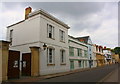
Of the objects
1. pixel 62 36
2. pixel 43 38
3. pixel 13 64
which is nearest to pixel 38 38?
pixel 43 38

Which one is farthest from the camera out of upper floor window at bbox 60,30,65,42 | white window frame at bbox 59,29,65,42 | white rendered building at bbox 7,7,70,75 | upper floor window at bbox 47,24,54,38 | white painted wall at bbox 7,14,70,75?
upper floor window at bbox 60,30,65,42

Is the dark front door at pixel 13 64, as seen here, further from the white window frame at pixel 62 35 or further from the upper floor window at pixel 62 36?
the upper floor window at pixel 62 36

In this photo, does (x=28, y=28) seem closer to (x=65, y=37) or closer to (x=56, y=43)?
(x=56, y=43)

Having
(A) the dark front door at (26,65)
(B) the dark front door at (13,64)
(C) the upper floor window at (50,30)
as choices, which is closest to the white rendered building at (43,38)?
(C) the upper floor window at (50,30)

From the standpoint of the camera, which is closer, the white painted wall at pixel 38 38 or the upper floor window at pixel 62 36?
the white painted wall at pixel 38 38

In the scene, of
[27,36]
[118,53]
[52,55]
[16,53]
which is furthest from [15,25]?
[118,53]

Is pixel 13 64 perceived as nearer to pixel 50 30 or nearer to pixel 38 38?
pixel 38 38

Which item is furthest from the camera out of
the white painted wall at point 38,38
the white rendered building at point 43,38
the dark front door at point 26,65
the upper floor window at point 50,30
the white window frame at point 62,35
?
the white window frame at point 62,35

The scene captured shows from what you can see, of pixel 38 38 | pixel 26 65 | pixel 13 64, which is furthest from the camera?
pixel 38 38

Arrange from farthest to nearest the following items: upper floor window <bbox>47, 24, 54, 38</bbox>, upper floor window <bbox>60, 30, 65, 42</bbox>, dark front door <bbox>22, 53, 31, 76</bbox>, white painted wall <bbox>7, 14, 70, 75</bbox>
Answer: upper floor window <bbox>60, 30, 65, 42</bbox>
upper floor window <bbox>47, 24, 54, 38</bbox>
white painted wall <bbox>7, 14, 70, 75</bbox>
dark front door <bbox>22, 53, 31, 76</bbox>

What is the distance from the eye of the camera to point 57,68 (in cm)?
2062

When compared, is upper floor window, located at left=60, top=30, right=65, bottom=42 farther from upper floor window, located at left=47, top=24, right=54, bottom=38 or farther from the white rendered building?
upper floor window, located at left=47, top=24, right=54, bottom=38

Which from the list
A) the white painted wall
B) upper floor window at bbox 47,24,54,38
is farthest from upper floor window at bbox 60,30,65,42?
upper floor window at bbox 47,24,54,38

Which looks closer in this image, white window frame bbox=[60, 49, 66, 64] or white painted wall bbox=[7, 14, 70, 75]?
white painted wall bbox=[7, 14, 70, 75]
